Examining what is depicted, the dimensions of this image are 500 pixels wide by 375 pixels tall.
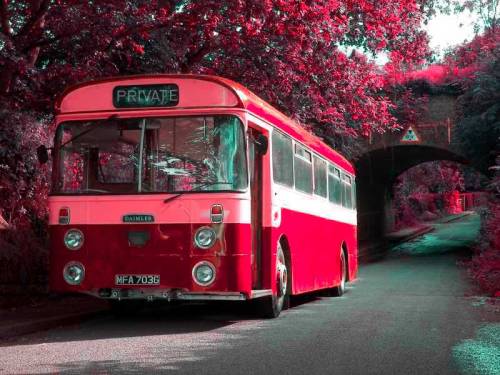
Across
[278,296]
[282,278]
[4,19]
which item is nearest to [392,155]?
[4,19]

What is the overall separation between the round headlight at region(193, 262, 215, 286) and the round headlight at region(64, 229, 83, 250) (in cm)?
161

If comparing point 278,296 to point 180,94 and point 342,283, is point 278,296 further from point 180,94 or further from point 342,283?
point 342,283

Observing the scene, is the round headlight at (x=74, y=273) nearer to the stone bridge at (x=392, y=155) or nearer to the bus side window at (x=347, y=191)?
the bus side window at (x=347, y=191)

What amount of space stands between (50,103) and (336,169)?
618 centimetres

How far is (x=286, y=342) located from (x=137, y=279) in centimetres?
212

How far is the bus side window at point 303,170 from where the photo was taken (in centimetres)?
1256

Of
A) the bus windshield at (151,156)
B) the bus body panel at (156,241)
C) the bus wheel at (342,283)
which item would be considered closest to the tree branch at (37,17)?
the bus windshield at (151,156)

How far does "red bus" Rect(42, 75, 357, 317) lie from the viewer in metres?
9.53

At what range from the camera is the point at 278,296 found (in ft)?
37.1

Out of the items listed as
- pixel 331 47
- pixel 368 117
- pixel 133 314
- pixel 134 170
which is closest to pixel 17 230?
pixel 133 314

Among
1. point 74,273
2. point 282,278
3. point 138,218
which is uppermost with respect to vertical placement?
point 138,218

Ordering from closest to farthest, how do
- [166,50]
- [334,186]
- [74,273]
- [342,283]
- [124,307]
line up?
[74,273], [124,307], [166,50], [334,186], [342,283]

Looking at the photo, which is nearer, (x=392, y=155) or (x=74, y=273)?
(x=74, y=273)

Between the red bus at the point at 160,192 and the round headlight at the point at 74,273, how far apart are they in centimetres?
2
